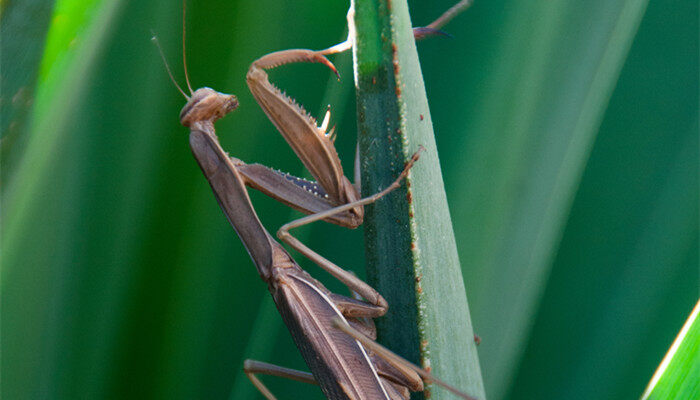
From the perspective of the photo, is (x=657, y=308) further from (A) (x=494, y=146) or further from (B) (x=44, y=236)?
(B) (x=44, y=236)

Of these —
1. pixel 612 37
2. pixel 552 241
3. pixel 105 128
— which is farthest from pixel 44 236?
pixel 612 37

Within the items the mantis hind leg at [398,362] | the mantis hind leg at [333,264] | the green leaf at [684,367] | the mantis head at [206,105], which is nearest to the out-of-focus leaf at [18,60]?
the mantis head at [206,105]

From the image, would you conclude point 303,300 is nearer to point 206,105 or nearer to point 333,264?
point 333,264

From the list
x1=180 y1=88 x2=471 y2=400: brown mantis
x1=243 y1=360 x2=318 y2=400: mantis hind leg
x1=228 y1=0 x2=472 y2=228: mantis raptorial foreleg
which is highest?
x1=228 y1=0 x2=472 y2=228: mantis raptorial foreleg

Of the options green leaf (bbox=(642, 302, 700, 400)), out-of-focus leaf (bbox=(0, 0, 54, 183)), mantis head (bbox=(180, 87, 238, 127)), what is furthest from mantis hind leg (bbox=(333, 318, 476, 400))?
out-of-focus leaf (bbox=(0, 0, 54, 183))

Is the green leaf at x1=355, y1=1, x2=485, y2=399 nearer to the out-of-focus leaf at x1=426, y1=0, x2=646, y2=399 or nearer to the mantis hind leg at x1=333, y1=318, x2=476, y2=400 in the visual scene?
the mantis hind leg at x1=333, y1=318, x2=476, y2=400

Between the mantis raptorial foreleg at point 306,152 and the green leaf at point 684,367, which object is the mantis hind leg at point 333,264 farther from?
the green leaf at point 684,367

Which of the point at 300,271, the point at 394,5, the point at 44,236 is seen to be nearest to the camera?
the point at 394,5
